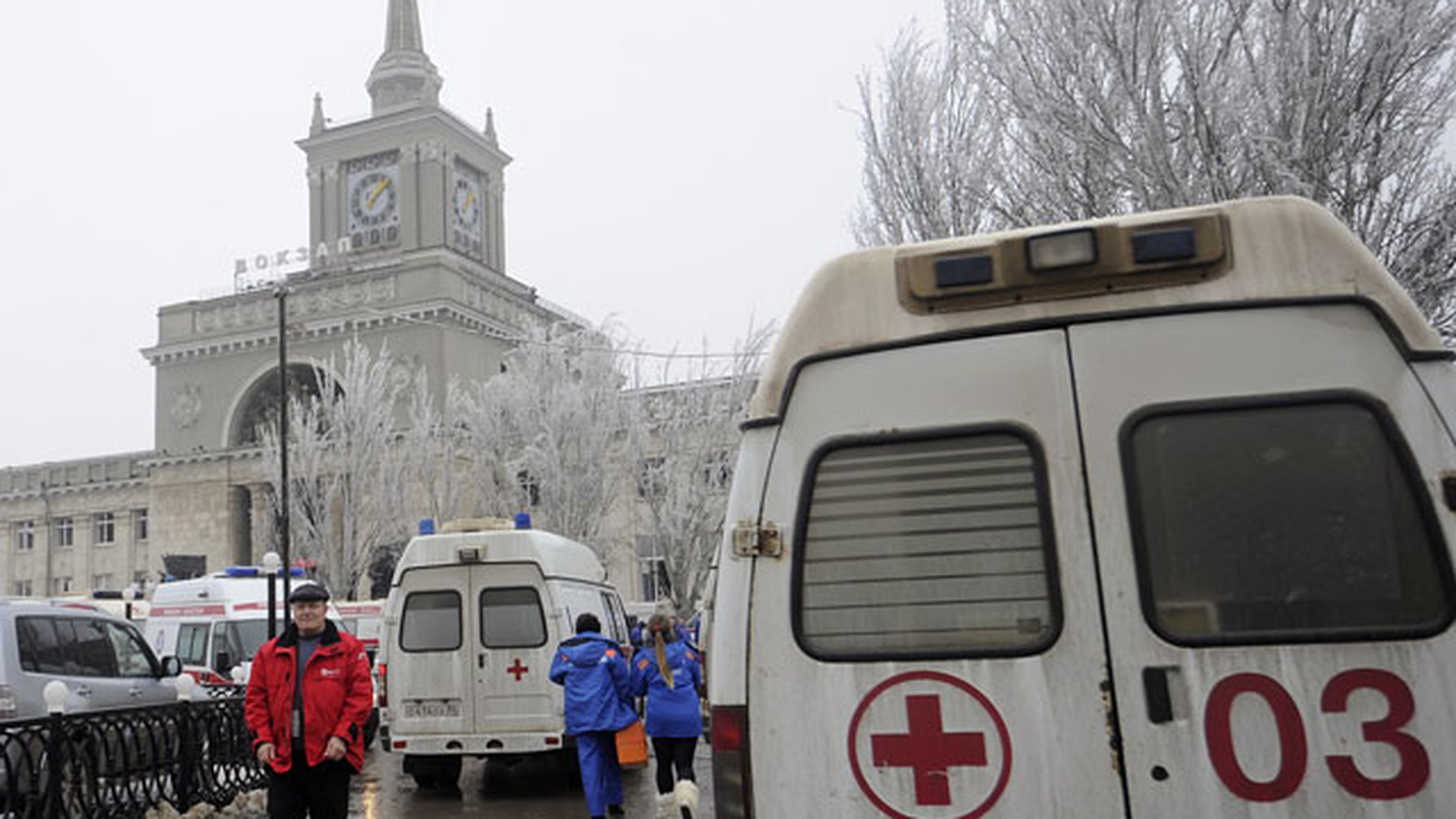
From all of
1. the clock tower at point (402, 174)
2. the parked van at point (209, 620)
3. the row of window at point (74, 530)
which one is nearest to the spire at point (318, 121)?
the clock tower at point (402, 174)

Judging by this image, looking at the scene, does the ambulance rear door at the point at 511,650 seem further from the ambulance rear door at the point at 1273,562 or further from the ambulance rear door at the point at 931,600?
the ambulance rear door at the point at 1273,562

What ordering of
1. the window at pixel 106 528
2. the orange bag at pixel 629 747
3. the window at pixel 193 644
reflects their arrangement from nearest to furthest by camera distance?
the orange bag at pixel 629 747 < the window at pixel 193 644 < the window at pixel 106 528

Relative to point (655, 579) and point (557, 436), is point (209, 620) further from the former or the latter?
point (655, 579)

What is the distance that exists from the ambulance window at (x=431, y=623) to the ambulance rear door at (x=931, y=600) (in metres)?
9.41

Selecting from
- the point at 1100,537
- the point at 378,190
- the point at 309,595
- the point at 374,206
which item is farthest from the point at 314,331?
the point at 1100,537

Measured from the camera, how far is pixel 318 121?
6000 centimetres

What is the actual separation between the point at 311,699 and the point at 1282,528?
16.7 ft

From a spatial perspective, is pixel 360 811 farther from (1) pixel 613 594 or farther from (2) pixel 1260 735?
(2) pixel 1260 735

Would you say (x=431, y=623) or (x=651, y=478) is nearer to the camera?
(x=431, y=623)

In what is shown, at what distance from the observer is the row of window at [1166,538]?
292 centimetres

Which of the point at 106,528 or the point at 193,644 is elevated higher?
the point at 106,528

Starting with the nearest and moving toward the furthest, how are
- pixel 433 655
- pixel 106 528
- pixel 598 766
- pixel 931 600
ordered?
pixel 931 600, pixel 598 766, pixel 433 655, pixel 106 528

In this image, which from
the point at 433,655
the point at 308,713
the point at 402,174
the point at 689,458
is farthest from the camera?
the point at 402,174

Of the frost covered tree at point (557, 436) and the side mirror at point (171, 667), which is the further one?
the frost covered tree at point (557, 436)
